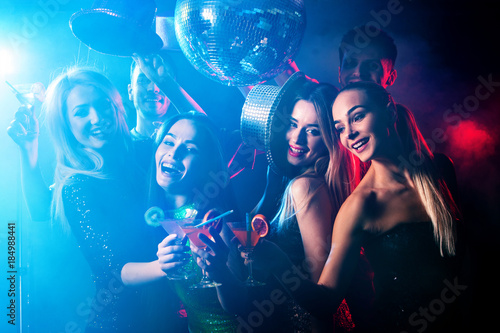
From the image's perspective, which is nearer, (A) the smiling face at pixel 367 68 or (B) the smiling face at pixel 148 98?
(A) the smiling face at pixel 367 68

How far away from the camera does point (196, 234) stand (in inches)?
85.4

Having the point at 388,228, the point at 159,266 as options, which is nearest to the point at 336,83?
the point at 388,228

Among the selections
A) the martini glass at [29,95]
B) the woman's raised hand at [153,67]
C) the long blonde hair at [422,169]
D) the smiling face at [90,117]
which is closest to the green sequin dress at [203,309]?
the smiling face at [90,117]

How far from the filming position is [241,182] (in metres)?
2.58

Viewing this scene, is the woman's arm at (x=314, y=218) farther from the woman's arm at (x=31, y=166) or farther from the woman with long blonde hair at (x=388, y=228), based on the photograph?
the woman's arm at (x=31, y=166)

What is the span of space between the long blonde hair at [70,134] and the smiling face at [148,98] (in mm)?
159

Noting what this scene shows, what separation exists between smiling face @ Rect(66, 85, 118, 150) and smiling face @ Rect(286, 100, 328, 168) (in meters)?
1.41

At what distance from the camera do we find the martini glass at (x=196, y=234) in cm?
216

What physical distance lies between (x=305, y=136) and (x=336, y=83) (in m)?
0.52

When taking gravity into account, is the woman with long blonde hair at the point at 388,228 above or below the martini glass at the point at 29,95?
below

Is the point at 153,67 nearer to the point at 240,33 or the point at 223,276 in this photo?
the point at 240,33

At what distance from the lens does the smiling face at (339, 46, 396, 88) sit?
240 centimetres

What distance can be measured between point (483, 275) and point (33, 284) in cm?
340

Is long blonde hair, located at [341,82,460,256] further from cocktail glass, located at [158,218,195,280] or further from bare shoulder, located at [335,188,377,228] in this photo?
cocktail glass, located at [158,218,195,280]
